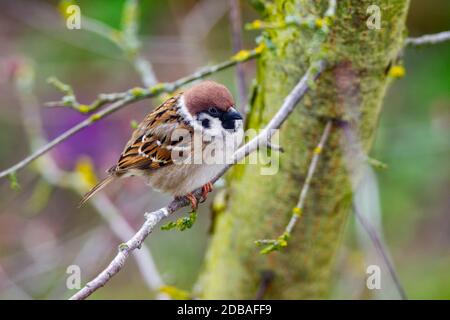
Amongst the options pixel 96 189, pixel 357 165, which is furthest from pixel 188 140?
pixel 357 165

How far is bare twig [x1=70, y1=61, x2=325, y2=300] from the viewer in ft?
4.20

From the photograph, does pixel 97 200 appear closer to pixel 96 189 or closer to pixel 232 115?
pixel 96 189

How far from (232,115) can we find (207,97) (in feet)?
0.38

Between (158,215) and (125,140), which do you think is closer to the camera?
(158,215)

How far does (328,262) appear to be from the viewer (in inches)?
91.0

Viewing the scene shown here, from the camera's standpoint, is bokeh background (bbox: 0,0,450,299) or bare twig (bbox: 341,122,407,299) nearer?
bare twig (bbox: 341,122,407,299)

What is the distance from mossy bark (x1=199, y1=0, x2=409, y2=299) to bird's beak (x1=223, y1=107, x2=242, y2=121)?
0.27 ft

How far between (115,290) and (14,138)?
1.28m

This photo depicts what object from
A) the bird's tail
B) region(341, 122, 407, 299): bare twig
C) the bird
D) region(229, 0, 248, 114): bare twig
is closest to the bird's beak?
the bird

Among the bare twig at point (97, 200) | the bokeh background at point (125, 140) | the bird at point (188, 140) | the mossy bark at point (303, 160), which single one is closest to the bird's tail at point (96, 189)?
the bird at point (188, 140)

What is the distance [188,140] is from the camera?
2.26m

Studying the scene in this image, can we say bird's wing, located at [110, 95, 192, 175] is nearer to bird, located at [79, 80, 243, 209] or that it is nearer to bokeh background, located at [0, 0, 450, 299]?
bird, located at [79, 80, 243, 209]

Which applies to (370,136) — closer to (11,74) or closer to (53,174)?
(53,174)

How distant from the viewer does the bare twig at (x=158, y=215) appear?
50.4 inches
